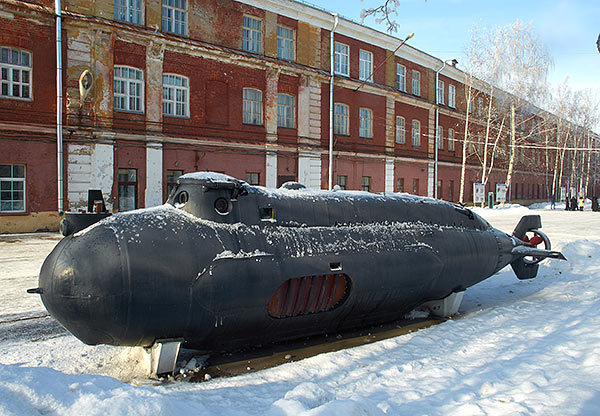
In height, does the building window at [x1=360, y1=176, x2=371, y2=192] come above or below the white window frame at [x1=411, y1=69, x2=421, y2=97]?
below

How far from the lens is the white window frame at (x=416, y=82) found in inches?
1344

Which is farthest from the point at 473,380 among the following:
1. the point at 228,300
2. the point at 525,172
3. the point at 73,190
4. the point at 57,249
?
the point at 525,172

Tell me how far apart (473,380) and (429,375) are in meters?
0.44

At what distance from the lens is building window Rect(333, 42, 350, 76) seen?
2780cm

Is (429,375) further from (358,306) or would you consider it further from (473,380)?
(358,306)

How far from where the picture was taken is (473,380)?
4.68 metres

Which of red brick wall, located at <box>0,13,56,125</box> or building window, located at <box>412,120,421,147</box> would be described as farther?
building window, located at <box>412,120,421,147</box>

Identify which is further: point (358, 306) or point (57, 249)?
point (358, 306)

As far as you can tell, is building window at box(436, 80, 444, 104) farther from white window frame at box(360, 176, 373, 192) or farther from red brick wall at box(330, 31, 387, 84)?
white window frame at box(360, 176, 373, 192)

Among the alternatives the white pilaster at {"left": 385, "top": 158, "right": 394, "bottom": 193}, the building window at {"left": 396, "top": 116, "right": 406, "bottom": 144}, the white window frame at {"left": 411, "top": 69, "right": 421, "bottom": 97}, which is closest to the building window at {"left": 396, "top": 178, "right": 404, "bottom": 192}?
the white pilaster at {"left": 385, "top": 158, "right": 394, "bottom": 193}

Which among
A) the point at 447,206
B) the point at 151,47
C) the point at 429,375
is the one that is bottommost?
the point at 429,375

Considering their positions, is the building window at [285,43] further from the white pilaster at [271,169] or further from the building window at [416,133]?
the building window at [416,133]

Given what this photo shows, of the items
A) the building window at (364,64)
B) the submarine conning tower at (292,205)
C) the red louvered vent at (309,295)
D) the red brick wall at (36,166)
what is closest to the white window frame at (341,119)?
the building window at (364,64)

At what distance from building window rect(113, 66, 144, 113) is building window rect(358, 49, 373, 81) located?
14.7 m
